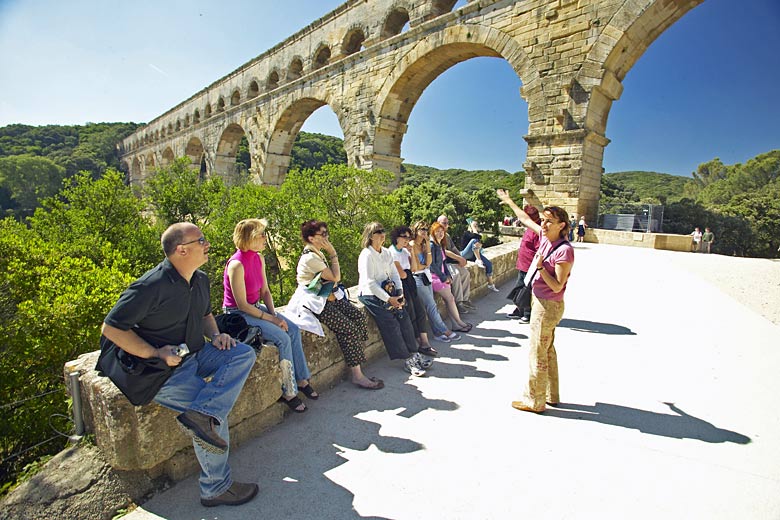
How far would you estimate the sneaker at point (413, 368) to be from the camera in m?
3.20

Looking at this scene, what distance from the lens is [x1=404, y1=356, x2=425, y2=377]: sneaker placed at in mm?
3203

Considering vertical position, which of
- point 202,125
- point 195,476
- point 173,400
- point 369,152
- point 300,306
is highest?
point 202,125

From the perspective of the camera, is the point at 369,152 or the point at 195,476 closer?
the point at 195,476

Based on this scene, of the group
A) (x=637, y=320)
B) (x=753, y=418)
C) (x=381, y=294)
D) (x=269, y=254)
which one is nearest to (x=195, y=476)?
(x=381, y=294)

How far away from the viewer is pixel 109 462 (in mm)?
1780

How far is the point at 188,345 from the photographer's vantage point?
1891mm

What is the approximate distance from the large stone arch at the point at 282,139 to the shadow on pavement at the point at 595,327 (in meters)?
17.4

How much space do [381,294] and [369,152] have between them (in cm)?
1222

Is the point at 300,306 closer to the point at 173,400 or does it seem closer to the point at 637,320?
the point at 173,400

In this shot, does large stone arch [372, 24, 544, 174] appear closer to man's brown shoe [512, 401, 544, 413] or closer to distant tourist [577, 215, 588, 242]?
distant tourist [577, 215, 588, 242]

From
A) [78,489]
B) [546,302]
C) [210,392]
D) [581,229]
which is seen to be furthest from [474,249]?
[581,229]

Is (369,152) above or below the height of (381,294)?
above

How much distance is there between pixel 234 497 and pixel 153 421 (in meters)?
0.53

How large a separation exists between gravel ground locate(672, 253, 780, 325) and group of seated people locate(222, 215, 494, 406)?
14.6 feet
